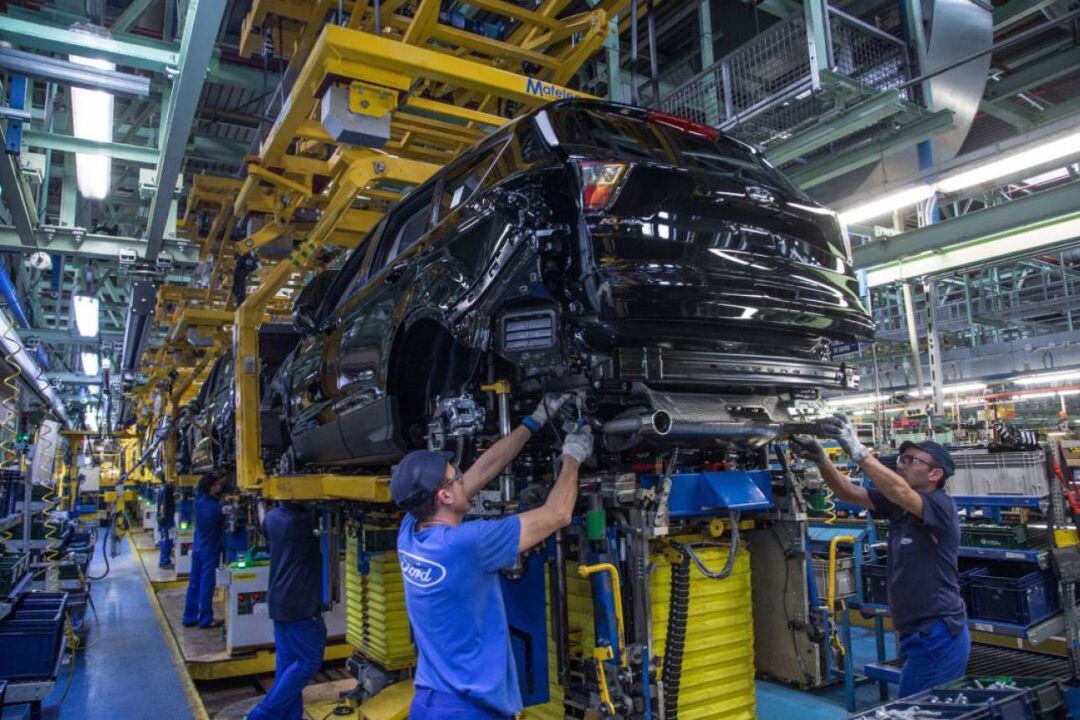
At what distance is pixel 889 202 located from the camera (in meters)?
5.08

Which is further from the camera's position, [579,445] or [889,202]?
[889,202]

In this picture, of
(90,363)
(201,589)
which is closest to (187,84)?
(201,589)

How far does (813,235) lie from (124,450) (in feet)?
68.4

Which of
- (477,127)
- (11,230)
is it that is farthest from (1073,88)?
(11,230)

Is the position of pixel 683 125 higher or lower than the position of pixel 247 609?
higher

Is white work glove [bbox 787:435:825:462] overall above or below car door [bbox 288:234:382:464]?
below

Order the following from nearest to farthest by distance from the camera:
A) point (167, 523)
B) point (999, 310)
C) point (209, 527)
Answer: point (209, 527) → point (167, 523) → point (999, 310)

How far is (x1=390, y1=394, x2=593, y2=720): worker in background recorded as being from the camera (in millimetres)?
2174

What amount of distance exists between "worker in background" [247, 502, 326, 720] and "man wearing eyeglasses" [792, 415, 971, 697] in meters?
2.80

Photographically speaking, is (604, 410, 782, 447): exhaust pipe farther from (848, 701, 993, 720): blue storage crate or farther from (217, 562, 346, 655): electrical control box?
(217, 562, 346, 655): electrical control box

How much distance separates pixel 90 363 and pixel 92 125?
11298mm

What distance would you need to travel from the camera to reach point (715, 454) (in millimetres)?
3076

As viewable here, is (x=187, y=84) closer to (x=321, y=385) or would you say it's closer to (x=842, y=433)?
(x=321, y=385)

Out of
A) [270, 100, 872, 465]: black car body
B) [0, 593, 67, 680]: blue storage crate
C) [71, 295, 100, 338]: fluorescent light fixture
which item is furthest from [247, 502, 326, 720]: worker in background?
[71, 295, 100, 338]: fluorescent light fixture
